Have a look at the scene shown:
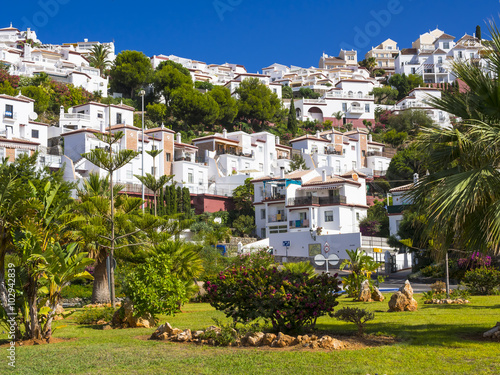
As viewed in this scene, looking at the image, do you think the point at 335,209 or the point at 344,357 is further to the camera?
the point at 335,209

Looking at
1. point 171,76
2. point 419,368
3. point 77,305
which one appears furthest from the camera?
point 171,76

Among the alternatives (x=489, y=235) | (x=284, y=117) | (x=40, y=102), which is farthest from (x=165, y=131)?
(x=489, y=235)

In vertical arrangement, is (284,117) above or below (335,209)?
above

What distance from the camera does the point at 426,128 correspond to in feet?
43.5

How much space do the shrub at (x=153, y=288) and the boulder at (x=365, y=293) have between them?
9.88 metres

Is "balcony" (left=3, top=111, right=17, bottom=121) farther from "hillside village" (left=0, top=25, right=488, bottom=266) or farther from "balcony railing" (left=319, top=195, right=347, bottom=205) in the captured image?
"balcony railing" (left=319, top=195, right=347, bottom=205)

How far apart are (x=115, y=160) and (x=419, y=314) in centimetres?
1286

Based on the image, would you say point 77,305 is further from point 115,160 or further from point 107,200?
point 115,160

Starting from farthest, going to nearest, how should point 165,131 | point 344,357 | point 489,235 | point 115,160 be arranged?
point 165,131 < point 115,160 < point 489,235 < point 344,357

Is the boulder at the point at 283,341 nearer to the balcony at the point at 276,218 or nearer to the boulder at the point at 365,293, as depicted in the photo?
the boulder at the point at 365,293

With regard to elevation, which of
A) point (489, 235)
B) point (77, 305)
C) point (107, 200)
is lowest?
point (77, 305)

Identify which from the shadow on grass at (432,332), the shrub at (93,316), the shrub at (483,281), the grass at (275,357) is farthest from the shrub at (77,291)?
the shadow on grass at (432,332)

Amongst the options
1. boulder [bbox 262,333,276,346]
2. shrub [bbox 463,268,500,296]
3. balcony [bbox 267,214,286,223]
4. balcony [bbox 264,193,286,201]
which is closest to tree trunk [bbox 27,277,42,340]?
boulder [bbox 262,333,276,346]

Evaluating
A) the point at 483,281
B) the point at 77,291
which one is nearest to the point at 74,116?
the point at 77,291
